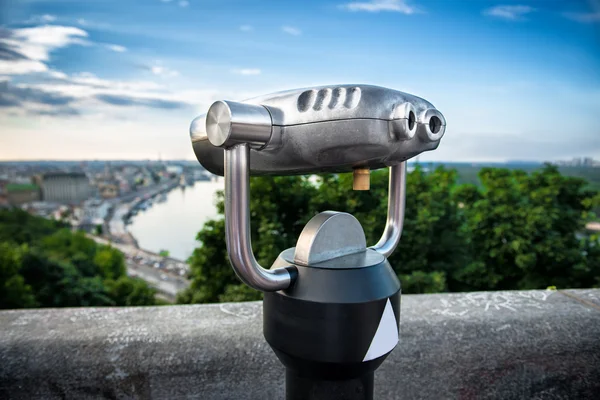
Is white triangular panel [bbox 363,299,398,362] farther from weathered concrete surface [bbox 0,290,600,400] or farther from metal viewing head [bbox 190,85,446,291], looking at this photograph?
weathered concrete surface [bbox 0,290,600,400]

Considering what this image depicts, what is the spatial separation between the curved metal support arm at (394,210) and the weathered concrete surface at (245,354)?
756 mm

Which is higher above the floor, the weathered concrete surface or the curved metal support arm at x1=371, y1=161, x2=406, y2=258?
the curved metal support arm at x1=371, y1=161, x2=406, y2=258

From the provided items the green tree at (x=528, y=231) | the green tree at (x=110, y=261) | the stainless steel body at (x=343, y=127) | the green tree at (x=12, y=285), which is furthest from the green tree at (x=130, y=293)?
the stainless steel body at (x=343, y=127)

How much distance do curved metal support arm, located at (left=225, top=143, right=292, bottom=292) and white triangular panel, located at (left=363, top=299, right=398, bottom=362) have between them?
0.31 meters

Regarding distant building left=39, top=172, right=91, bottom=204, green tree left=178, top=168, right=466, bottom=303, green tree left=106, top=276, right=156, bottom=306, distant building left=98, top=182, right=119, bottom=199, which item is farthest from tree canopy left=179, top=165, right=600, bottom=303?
distant building left=39, top=172, right=91, bottom=204

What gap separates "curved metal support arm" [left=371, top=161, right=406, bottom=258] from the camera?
4.39ft

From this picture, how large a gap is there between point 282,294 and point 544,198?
21.0 feet

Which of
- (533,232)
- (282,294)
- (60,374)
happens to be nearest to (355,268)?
(282,294)

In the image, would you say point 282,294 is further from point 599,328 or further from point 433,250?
point 433,250

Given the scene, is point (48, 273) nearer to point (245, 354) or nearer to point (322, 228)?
point (245, 354)

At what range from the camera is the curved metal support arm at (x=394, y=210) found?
4.39 feet

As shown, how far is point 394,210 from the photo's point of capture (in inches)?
54.8

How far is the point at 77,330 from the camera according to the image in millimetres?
1906

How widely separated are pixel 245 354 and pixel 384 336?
2.97 feet
